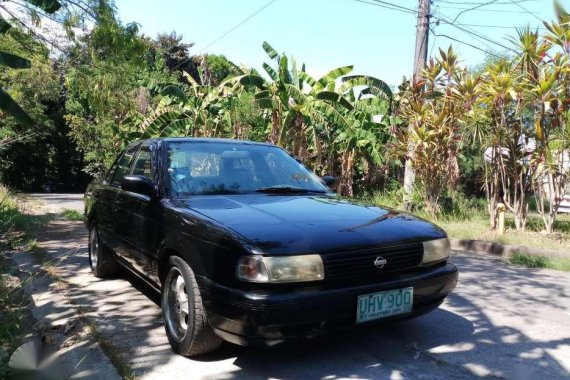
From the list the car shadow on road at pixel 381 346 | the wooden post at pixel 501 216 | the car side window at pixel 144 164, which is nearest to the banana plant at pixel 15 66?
the car side window at pixel 144 164

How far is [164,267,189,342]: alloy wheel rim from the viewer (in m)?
3.41

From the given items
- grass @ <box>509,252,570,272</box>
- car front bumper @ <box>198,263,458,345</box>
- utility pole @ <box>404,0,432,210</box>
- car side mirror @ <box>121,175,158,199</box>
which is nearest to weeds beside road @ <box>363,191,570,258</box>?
utility pole @ <box>404,0,432,210</box>

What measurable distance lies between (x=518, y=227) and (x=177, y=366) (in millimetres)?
8047

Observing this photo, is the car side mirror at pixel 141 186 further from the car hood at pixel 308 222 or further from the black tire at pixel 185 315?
the black tire at pixel 185 315

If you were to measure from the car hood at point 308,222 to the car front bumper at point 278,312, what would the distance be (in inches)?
10.4

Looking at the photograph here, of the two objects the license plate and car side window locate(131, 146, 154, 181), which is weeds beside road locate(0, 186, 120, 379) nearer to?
car side window locate(131, 146, 154, 181)

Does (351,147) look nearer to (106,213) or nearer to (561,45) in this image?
(561,45)

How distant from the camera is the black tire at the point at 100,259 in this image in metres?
5.17

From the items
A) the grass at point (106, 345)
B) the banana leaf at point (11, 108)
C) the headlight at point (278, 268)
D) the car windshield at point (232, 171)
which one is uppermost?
the banana leaf at point (11, 108)

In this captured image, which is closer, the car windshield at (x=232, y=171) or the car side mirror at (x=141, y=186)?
the car side mirror at (x=141, y=186)

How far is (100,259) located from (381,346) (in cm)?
326

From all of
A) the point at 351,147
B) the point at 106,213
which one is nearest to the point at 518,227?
the point at 351,147

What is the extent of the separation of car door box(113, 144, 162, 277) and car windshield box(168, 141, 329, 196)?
0.24 m

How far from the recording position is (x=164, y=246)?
11.7 feet
